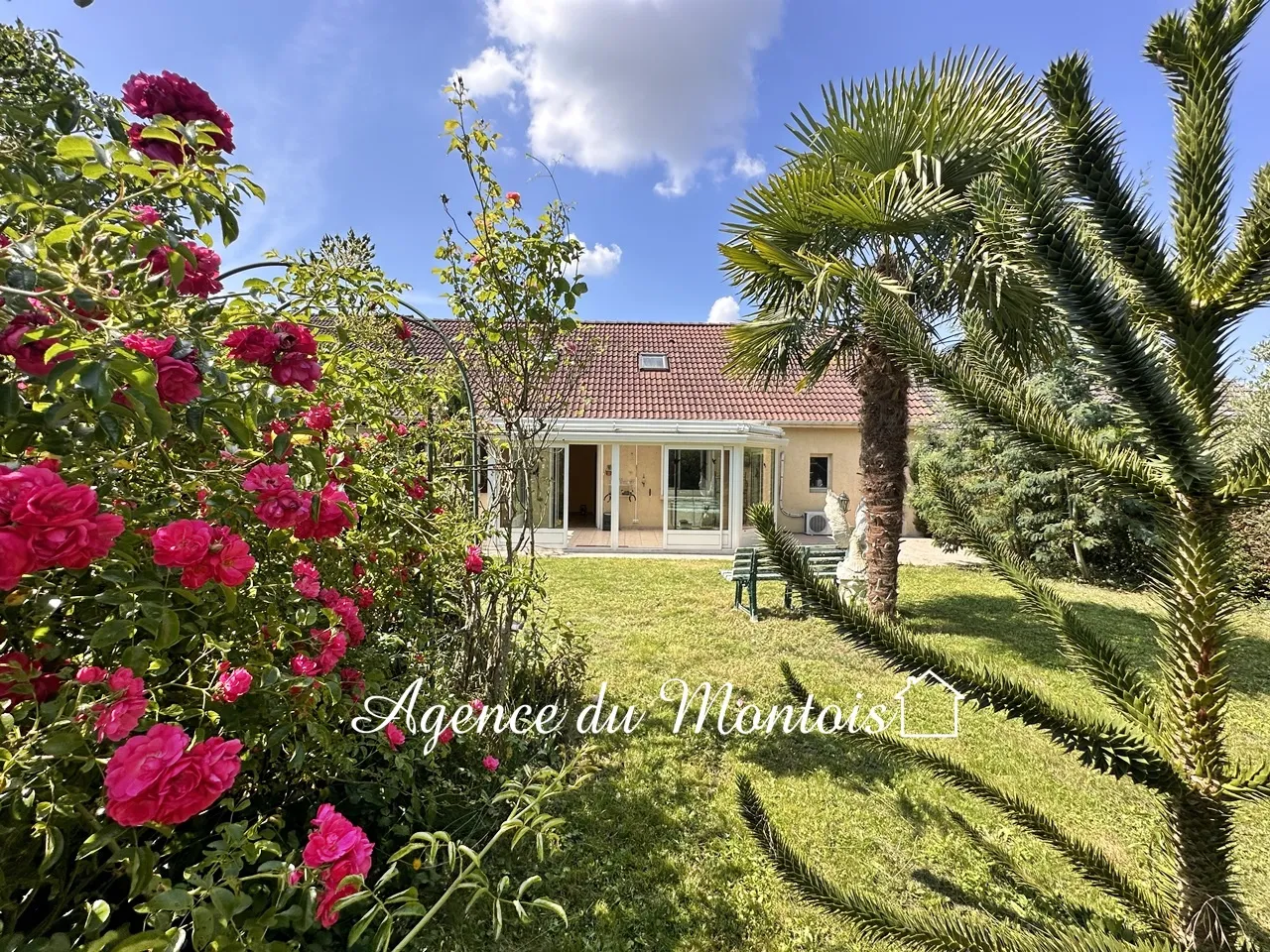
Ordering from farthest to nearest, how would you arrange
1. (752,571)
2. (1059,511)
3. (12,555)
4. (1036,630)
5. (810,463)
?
(810,463)
(1059,511)
(1036,630)
(752,571)
(12,555)

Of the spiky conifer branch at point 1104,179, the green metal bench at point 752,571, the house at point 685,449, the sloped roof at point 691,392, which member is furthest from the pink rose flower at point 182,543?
the sloped roof at point 691,392

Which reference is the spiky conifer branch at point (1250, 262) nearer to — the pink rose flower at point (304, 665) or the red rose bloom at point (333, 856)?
the red rose bloom at point (333, 856)

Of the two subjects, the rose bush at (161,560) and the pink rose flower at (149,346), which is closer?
the rose bush at (161,560)

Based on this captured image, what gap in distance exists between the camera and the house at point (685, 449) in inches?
598

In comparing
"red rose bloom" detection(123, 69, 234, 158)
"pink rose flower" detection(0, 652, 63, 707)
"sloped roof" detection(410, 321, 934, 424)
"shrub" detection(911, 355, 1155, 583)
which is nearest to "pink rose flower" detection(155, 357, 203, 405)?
"pink rose flower" detection(0, 652, 63, 707)

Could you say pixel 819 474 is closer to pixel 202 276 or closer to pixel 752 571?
pixel 752 571

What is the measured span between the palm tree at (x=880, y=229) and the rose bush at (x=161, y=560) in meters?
4.61

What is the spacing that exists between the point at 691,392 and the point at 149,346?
60.8ft

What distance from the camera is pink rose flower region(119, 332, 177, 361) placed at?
1.19 meters

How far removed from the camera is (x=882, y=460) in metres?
7.91

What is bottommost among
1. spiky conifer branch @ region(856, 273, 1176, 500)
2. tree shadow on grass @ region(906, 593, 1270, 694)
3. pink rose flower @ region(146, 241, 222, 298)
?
tree shadow on grass @ region(906, 593, 1270, 694)

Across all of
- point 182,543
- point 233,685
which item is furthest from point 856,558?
point 182,543

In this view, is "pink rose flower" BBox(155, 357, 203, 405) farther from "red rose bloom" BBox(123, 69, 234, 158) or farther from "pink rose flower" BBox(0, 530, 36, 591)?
"red rose bloom" BBox(123, 69, 234, 158)

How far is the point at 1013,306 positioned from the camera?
6.18 m
